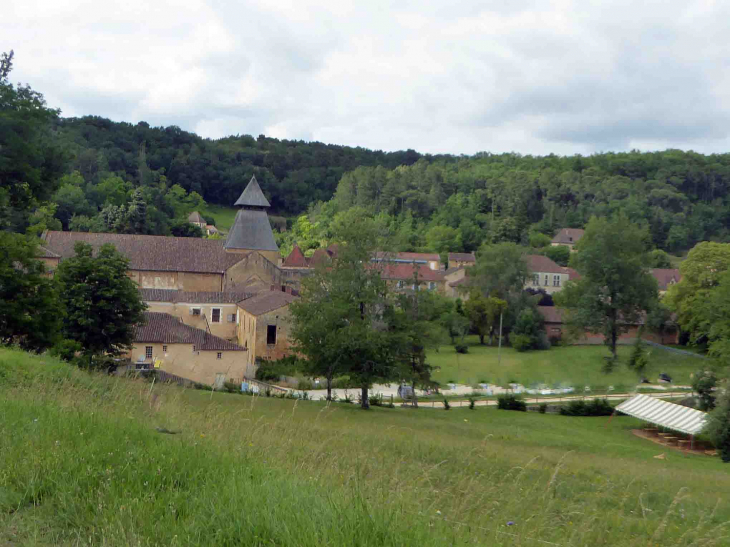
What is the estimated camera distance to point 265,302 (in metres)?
42.9

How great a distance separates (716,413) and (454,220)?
90.8 metres

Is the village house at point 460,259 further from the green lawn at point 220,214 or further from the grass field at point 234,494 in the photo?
the grass field at point 234,494

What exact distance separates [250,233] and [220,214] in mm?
84228

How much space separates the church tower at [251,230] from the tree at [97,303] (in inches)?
1128

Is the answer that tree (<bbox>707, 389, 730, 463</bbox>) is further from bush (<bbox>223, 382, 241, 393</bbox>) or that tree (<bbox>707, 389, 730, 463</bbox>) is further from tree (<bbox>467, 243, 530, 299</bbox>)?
tree (<bbox>467, 243, 530, 299</bbox>)

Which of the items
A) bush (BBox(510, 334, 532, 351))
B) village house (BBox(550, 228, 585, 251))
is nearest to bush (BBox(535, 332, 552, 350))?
bush (BBox(510, 334, 532, 351))

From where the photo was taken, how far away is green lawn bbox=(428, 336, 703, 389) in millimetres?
46625

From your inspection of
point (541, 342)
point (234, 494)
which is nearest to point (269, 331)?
point (541, 342)

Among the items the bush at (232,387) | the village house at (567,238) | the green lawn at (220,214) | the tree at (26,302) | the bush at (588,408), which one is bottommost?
the bush at (588,408)

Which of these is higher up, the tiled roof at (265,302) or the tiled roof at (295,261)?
the tiled roof at (295,261)

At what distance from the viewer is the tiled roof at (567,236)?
342 ft

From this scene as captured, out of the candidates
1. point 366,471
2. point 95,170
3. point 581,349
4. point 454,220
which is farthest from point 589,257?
point 95,170

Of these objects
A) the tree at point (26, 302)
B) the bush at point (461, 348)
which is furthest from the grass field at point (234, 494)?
the bush at point (461, 348)

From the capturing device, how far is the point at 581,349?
192ft
